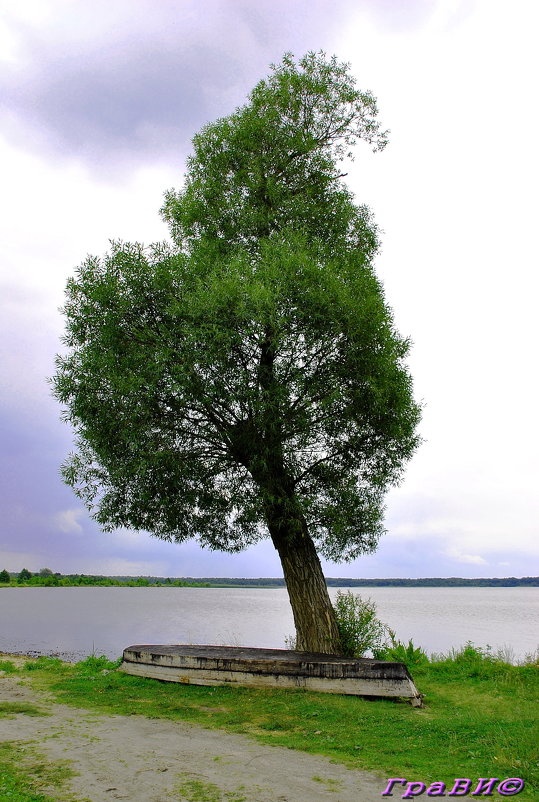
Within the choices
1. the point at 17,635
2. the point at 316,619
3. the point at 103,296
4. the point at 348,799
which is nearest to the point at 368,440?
the point at 316,619

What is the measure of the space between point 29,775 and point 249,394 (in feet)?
25.1

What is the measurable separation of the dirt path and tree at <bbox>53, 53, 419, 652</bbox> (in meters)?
5.12

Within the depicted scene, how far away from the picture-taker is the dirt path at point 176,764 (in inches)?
219

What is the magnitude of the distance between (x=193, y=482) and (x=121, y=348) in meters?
3.65

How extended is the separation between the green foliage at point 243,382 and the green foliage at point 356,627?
138cm

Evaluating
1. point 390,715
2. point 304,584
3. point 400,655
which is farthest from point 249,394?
point 400,655

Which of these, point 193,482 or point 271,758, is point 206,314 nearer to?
point 193,482

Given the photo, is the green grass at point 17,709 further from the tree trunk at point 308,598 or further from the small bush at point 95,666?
the tree trunk at point 308,598

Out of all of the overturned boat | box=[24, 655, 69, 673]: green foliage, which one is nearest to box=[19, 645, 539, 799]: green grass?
the overturned boat

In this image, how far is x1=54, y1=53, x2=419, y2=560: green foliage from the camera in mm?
12305

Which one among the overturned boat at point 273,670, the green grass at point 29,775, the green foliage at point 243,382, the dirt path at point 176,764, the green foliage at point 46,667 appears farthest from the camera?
the green foliage at point 46,667

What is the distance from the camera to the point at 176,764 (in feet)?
21.3

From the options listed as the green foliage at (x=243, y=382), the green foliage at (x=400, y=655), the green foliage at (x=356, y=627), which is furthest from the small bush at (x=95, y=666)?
the green foliage at (x=400, y=655)

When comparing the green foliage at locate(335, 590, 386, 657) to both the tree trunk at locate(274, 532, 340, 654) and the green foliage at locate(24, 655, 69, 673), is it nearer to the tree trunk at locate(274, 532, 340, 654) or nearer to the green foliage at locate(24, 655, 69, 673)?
the tree trunk at locate(274, 532, 340, 654)
